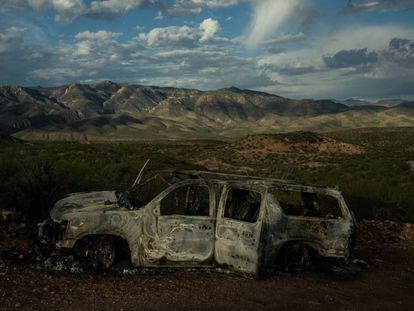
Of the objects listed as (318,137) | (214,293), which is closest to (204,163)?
(318,137)

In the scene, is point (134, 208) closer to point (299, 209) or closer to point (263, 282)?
point (263, 282)

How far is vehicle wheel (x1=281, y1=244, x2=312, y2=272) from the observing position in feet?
31.2

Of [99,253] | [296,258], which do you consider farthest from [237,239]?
[99,253]

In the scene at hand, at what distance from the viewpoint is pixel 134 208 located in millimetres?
8852

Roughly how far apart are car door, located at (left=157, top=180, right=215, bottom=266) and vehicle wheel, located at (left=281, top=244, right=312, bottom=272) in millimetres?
1531

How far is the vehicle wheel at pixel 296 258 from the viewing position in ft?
31.2

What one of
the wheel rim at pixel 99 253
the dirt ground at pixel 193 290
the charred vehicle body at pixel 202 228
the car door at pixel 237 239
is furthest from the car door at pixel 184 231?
the wheel rim at pixel 99 253

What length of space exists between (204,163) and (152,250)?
4918cm

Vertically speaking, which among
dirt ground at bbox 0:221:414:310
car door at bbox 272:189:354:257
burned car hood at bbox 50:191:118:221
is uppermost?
burned car hood at bbox 50:191:118:221

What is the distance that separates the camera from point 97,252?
876 centimetres

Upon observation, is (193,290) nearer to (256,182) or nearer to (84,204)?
(256,182)

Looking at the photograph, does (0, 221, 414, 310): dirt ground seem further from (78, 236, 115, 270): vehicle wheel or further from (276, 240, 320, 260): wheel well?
(276, 240, 320, 260): wheel well

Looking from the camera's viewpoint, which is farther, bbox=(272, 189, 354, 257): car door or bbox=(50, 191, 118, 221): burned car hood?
bbox=(272, 189, 354, 257): car door

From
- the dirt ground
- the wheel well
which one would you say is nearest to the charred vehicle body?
the wheel well
